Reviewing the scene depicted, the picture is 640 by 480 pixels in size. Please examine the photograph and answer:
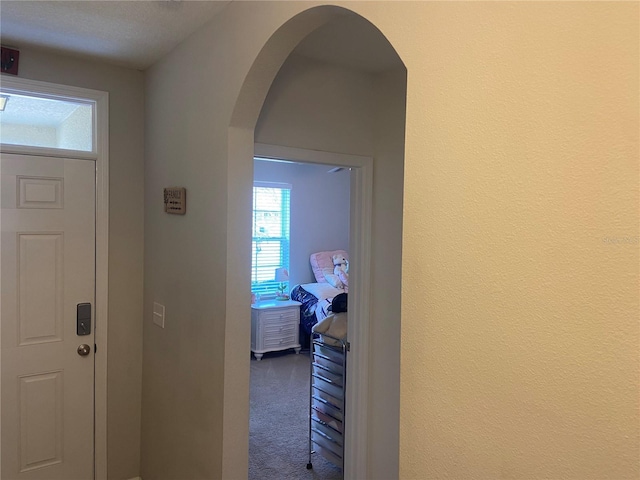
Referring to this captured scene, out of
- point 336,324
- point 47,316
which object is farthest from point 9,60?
point 336,324

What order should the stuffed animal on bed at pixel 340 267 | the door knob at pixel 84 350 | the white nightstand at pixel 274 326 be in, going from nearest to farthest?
the door knob at pixel 84 350
the white nightstand at pixel 274 326
the stuffed animal on bed at pixel 340 267

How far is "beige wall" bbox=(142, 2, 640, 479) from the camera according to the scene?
763 mm

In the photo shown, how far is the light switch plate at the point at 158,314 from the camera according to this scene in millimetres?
2639

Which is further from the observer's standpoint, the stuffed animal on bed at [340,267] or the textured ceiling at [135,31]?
the stuffed animal on bed at [340,267]

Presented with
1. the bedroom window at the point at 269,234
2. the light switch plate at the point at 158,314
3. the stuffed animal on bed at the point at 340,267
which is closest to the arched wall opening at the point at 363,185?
the light switch plate at the point at 158,314

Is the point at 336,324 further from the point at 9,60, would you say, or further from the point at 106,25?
the point at 9,60

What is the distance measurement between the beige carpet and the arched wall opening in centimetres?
53

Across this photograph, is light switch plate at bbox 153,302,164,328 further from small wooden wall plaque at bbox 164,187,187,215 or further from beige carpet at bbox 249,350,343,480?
beige carpet at bbox 249,350,343,480

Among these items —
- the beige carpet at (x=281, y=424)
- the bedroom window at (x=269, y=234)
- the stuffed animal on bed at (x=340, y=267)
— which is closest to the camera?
the beige carpet at (x=281, y=424)

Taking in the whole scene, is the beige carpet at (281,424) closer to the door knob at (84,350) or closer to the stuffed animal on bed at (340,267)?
the stuffed animal on bed at (340,267)

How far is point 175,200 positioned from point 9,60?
1105 mm

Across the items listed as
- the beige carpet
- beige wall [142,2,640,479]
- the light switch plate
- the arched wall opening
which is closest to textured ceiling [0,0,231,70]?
the arched wall opening

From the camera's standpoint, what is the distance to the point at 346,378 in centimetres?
286

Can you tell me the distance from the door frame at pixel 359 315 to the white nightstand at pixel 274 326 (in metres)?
2.74
